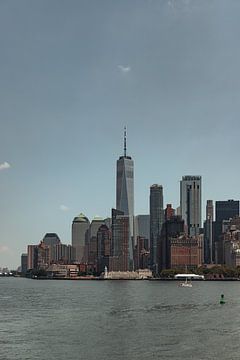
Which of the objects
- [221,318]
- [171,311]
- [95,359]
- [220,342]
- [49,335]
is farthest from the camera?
[171,311]

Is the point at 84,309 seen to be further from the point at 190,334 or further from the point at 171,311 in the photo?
the point at 190,334

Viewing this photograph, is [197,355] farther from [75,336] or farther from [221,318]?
[221,318]

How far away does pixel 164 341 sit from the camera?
2441 inches

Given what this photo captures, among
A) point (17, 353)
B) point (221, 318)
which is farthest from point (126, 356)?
point (221, 318)

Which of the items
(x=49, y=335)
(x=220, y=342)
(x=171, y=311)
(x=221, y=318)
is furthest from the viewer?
(x=171, y=311)

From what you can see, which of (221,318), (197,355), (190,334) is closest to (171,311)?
(221,318)

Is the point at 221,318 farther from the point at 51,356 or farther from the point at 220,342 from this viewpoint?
the point at 51,356

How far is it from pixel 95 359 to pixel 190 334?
696 inches

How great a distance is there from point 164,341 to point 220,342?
5.53 meters

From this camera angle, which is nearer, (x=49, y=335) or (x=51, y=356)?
(x=51, y=356)

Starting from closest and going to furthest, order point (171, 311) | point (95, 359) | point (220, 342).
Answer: point (95, 359)
point (220, 342)
point (171, 311)

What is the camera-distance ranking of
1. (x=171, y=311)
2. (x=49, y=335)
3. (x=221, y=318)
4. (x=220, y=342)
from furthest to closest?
(x=171, y=311) → (x=221, y=318) → (x=49, y=335) → (x=220, y=342)

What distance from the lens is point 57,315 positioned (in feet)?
293

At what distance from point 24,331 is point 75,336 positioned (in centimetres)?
761
